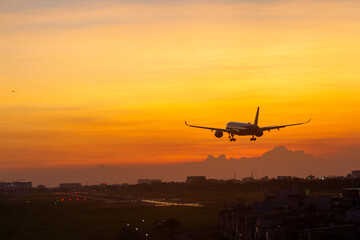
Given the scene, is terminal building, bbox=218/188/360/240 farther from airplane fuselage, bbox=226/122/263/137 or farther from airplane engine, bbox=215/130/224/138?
airplane engine, bbox=215/130/224/138

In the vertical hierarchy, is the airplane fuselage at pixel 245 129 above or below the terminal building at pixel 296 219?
above

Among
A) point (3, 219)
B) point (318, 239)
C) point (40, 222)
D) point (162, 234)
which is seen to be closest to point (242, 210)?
point (162, 234)

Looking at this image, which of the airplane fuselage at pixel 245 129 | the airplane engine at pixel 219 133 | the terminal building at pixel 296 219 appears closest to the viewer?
the terminal building at pixel 296 219

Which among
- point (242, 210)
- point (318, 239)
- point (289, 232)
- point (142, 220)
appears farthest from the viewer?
point (142, 220)

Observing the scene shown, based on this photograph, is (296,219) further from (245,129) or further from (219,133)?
(219,133)

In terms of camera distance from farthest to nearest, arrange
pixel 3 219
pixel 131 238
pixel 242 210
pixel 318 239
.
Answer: pixel 3 219
pixel 242 210
pixel 131 238
pixel 318 239

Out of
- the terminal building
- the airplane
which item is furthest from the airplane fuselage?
the terminal building

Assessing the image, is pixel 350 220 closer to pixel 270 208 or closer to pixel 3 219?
pixel 270 208

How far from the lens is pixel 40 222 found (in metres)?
149

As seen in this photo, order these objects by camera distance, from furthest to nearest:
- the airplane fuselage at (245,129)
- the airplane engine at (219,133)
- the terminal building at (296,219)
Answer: the airplane engine at (219,133) < the airplane fuselage at (245,129) < the terminal building at (296,219)

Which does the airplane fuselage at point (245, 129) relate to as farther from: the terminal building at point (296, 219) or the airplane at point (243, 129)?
the terminal building at point (296, 219)

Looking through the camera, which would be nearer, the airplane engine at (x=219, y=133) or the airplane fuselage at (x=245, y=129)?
the airplane fuselage at (x=245, y=129)

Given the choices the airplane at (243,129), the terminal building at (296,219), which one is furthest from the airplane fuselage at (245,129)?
the terminal building at (296,219)

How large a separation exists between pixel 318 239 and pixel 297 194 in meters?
46.6
